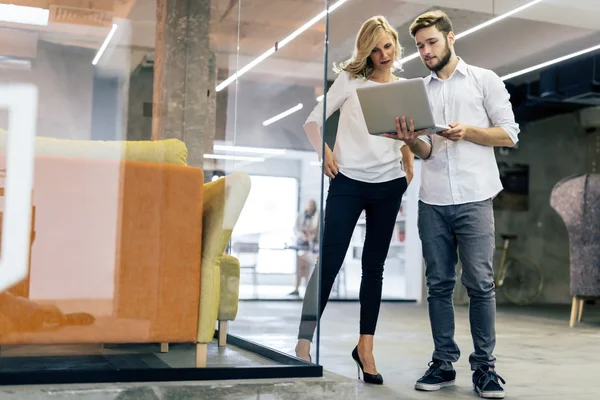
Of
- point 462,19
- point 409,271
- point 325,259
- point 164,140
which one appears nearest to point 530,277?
point 409,271

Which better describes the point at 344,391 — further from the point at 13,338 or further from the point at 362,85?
the point at 362,85

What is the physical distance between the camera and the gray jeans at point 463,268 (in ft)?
8.23

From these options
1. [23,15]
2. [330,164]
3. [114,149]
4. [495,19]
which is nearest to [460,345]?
[330,164]

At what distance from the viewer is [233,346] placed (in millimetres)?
2145

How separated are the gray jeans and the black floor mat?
3.51 ft

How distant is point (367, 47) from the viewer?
8.55 ft

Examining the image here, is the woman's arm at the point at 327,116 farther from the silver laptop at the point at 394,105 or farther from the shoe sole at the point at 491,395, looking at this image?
the shoe sole at the point at 491,395

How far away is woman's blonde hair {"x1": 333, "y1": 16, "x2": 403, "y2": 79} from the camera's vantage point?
2604mm

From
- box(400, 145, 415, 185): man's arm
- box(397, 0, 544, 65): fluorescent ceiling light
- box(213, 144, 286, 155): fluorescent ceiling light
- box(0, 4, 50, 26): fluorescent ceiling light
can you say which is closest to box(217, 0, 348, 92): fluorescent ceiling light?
box(213, 144, 286, 155): fluorescent ceiling light

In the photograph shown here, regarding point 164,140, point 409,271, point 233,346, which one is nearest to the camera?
point 164,140

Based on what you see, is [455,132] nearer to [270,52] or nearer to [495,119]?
[495,119]

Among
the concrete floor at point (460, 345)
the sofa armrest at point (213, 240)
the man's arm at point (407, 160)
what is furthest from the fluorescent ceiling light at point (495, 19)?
the sofa armrest at point (213, 240)

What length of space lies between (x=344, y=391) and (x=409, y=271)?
6.90 metres

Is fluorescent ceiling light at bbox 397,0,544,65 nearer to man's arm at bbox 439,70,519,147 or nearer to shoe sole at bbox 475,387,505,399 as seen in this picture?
man's arm at bbox 439,70,519,147
